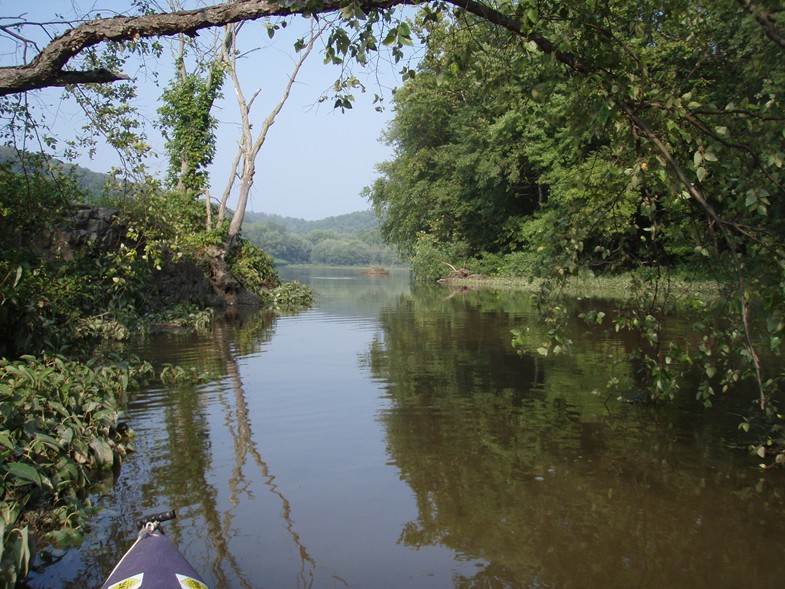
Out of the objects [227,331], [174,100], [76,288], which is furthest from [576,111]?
[174,100]

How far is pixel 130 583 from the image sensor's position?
3281 mm

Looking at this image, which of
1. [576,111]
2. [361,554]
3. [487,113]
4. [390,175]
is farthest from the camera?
[390,175]

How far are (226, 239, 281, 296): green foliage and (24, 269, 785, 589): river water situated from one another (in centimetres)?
1715

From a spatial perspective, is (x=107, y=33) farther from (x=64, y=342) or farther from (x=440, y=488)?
(x=64, y=342)

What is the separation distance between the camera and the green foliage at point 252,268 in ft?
89.5

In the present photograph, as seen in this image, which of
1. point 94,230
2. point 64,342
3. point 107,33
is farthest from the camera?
point 94,230

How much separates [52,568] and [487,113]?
37.7 meters

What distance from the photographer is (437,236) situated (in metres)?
45.4

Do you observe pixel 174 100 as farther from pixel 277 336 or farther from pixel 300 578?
pixel 300 578

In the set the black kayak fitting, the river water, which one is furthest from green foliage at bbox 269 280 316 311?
the black kayak fitting

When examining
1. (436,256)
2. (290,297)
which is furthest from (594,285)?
(436,256)

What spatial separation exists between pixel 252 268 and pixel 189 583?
83.4 feet

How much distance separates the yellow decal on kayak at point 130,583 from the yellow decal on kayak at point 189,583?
19 cm

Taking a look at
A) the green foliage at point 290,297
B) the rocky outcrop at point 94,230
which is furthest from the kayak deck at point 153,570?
the green foliage at point 290,297
